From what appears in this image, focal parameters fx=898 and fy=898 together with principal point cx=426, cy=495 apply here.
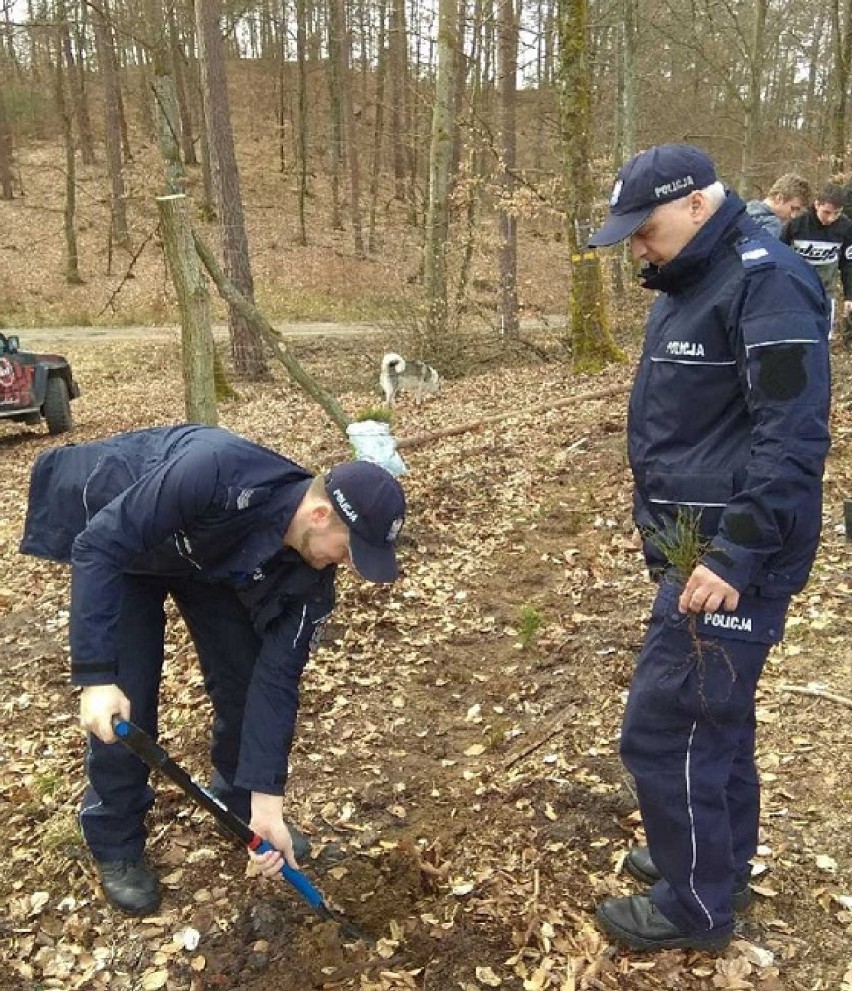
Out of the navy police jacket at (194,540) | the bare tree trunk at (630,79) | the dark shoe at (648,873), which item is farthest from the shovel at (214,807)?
the bare tree trunk at (630,79)

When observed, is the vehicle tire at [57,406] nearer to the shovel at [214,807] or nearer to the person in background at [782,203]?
the person in background at [782,203]

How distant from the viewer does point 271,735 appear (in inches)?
108

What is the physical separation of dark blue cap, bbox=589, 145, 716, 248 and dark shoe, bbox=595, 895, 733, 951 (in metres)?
1.99

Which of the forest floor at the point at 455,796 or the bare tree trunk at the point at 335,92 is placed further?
the bare tree trunk at the point at 335,92

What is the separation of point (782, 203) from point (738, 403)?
5804 millimetres

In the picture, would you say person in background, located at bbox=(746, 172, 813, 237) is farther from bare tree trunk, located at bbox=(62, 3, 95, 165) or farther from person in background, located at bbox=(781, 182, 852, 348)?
bare tree trunk, located at bbox=(62, 3, 95, 165)

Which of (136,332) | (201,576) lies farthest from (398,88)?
(201,576)

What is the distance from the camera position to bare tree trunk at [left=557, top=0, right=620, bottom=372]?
10.1 metres

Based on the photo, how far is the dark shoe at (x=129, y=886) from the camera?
310 centimetres

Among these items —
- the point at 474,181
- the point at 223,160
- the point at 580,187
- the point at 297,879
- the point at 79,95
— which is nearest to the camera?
the point at 297,879

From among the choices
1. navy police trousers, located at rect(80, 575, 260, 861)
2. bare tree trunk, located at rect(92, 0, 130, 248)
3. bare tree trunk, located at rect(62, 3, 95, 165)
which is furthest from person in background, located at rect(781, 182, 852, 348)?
bare tree trunk, located at rect(62, 3, 95, 165)

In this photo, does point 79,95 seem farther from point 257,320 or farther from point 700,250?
point 700,250

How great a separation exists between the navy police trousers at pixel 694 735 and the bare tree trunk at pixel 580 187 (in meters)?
8.09

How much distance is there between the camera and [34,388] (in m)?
11.3
